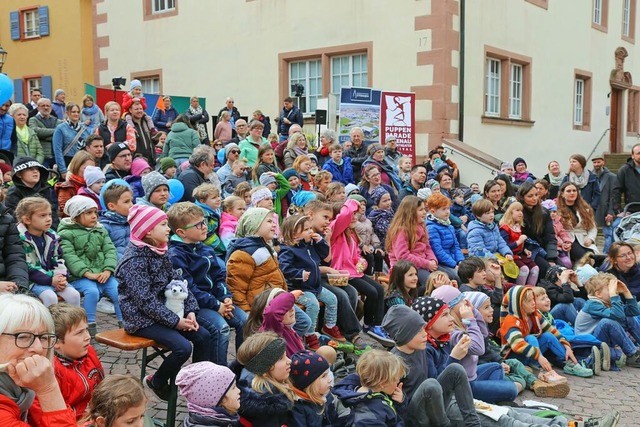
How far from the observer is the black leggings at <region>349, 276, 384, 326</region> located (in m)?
7.41

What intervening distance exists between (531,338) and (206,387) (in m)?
3.96

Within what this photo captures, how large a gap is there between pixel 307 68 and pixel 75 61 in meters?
9.86

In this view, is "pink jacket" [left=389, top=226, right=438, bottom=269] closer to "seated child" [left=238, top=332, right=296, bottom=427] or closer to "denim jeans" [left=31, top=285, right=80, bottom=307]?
"denim jeans" [left=31, top=285, right=80, bottom=307]

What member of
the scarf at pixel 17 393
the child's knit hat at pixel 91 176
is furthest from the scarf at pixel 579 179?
the scarf at pixel 17 393

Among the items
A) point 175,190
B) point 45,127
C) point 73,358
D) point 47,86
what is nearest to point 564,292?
point 175,190

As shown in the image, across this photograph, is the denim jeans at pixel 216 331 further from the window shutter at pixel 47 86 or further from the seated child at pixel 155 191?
the window shutter at pixel 47 86

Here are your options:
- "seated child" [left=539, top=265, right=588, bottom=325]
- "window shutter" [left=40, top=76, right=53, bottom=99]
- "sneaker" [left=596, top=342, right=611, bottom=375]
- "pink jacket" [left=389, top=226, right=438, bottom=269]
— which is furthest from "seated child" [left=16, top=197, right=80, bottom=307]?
"window shutter" [left=40, top=76, right=53, bottom=99]

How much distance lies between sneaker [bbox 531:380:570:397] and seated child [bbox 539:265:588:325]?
81.6 inches

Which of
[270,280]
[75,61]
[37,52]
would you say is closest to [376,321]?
[270,280]

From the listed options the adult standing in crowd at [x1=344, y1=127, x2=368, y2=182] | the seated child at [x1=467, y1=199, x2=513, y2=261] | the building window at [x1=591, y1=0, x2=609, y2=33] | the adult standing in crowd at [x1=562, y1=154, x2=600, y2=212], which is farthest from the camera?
the building window at [x1=591, y1=0, x2=609, y2=33]

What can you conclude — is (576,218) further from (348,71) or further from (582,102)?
(582,102)

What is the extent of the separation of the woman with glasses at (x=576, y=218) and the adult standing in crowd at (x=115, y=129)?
673 cm

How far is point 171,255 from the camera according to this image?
5348 mm

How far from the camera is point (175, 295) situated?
16.2 feet
